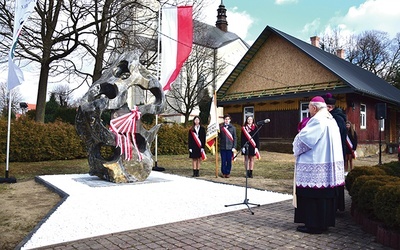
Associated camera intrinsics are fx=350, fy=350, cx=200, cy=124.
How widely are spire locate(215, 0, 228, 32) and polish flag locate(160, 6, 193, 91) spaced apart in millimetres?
46423

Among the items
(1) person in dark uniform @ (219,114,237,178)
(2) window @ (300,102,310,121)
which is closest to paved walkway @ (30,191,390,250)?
(1) person in dark uniform @ (219,114,237,178)

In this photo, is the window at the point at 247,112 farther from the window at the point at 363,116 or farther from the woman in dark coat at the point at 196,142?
the woman in dark coat at the point at 196,142

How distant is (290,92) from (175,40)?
1236 centimetres

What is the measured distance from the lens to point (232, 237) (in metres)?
4.55

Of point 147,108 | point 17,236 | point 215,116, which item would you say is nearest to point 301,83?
point 215,116

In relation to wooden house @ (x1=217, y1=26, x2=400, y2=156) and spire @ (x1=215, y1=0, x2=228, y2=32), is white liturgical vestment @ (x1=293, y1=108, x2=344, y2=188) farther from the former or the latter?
spire @ (x1=215, y1=0, x2=228, y2=32)

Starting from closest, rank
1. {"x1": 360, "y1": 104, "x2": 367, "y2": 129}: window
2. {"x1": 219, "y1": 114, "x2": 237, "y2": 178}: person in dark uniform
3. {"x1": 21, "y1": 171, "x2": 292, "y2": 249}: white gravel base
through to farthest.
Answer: {"x1": 21, "y1": 171, "x2": 292, "y2": 249}: white gravel base → {"x1": 219, "y1": 114, "x2": 237, "y2": 178}: person in dark uniform → {"x1": 360, "y1": 104, "x2": 367, "y2": 129}: window

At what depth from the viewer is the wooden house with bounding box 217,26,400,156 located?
2069 centimetres

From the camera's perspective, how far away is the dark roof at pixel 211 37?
94.8 feet

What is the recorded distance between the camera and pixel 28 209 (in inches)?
246

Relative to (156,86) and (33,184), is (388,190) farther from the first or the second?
(33,184)

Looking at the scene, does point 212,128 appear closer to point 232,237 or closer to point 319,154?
point 319,154

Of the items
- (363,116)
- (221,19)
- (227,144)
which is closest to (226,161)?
(227,144)

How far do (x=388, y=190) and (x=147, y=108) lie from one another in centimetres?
646
